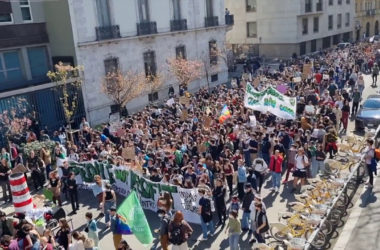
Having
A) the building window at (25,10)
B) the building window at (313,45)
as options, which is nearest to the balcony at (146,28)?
the building window at (25,10)

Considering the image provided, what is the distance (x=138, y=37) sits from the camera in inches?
1141

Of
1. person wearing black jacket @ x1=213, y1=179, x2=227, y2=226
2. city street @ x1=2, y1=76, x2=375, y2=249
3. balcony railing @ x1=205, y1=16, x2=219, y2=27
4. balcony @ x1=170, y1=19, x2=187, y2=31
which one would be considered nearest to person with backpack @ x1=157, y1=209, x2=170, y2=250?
city street @ x1=2, y1=76, x2=375, y2=249

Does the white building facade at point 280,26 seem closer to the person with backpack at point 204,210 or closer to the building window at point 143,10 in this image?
the building window at point 143,10

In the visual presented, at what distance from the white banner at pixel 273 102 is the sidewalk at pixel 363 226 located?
481 cm

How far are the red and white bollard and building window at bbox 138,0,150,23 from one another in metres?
18.7

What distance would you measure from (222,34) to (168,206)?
88.7ft

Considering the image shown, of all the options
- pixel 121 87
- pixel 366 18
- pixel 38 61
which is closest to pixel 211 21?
pixel 121 87

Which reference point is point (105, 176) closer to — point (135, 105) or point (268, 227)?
point (268, 227)

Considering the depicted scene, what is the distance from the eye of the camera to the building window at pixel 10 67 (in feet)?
81.3

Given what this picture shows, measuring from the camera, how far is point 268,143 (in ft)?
52.3

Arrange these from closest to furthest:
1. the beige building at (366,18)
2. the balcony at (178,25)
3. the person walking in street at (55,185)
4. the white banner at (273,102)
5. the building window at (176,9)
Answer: the person walking in street at (55,185) → the white banner at (273,102) → the balcony at (178,25) → the building window at (176,9) → the beige building at (366,18)

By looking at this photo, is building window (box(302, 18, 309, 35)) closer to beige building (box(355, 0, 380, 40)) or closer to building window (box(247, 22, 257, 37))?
building window (box(247, 22, 257, 37))

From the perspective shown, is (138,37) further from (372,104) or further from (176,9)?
(372,104)

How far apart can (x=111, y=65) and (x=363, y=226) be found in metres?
19.6
